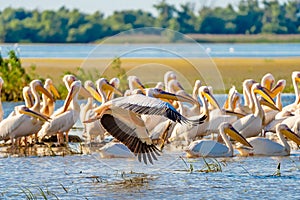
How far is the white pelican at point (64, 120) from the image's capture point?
11.6m

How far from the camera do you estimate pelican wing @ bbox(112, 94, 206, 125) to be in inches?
322

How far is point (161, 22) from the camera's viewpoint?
5597cm

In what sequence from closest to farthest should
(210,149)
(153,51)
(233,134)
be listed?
(210,149) < (233,134) < (153,51)

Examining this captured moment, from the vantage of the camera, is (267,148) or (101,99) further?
(101,99)

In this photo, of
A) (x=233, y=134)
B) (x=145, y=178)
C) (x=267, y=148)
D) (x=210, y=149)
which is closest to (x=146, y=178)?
(x=145, y=178)

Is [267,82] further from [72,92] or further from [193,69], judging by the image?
[193,69]

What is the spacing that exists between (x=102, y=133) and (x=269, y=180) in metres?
2.93

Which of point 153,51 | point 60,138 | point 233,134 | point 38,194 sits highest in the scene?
point 153,51

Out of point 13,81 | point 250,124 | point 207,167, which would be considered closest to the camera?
point 207,167

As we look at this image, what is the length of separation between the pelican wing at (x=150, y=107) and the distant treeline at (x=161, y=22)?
44861 millimetres

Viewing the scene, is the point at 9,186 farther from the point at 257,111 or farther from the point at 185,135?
the point at 257,111

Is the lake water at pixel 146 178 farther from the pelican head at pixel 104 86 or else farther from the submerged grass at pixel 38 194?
the pelican head at pixel 104 86

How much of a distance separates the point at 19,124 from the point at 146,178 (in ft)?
7.76

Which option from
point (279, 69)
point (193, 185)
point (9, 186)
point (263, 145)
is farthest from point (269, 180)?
point (279, 69)
